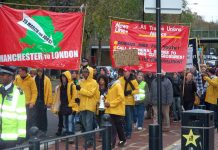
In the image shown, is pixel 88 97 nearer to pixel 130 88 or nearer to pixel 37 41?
pixel 130 88

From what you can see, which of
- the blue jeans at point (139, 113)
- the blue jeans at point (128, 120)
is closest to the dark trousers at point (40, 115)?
the blue jeans at point (128, 120)

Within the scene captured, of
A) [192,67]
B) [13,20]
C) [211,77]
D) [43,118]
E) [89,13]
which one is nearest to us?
[13,20]

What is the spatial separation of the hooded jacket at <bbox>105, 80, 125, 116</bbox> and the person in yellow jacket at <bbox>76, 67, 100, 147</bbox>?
0.44 meters

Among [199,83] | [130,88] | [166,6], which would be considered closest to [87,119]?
[130,88]

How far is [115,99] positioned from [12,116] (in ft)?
15.6

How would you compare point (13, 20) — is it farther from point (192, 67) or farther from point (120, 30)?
point (192, 67)

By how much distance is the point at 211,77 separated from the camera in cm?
1602

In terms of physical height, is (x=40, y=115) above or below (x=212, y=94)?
below

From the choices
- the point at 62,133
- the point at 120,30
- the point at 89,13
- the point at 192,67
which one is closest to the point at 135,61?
the point at 120,30

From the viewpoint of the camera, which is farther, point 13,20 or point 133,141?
point 133,141

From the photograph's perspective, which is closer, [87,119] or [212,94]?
[87,119]

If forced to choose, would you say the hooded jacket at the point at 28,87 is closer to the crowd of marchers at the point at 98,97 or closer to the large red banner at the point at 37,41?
the crowd of marchers at the point at 98,97

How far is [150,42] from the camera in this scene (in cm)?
1455

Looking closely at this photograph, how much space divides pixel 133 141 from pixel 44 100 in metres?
2.56
